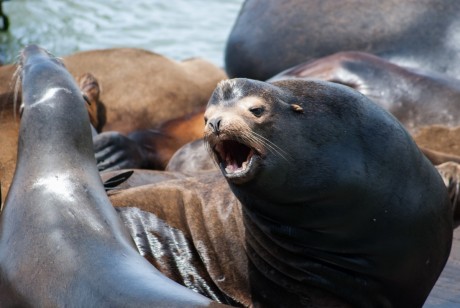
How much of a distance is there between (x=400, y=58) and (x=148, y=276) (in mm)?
4508

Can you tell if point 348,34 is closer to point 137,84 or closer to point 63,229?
point 137,84

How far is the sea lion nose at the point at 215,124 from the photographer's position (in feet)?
15.1

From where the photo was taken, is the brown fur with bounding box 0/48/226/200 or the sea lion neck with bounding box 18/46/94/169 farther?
the brown fur with bounding box 0/48/226/200

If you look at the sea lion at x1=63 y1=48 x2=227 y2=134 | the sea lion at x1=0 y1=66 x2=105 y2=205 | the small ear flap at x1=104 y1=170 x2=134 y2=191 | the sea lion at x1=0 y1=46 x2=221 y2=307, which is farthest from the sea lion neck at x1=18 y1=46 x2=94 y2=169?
the sea lion at x1=63 y1=48 x2=227 y2=134

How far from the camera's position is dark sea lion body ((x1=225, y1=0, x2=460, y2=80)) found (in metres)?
8.61

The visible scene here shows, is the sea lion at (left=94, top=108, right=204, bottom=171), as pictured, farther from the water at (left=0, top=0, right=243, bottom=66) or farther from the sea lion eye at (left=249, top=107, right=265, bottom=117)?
the water at (left=0, top=0, right=243, bottom=66)

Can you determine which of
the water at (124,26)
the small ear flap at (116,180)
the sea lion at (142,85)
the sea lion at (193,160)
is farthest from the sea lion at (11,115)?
the water at (124,26)

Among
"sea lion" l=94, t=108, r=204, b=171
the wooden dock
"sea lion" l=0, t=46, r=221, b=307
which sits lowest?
"sea lion" l=94, t=108, r=204, b=171

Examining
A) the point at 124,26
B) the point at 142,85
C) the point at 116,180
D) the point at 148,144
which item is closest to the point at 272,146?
the point at 116,180

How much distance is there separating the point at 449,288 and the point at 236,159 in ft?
4.33

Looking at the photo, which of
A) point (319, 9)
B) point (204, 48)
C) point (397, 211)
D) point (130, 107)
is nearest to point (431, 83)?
point (319, 9)

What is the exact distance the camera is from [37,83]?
555 cm

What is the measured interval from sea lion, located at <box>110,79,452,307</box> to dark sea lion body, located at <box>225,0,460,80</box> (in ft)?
11.9

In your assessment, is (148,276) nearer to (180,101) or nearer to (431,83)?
(431,83)
